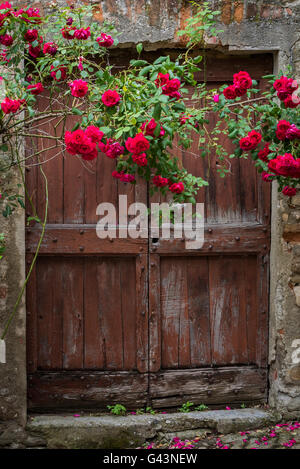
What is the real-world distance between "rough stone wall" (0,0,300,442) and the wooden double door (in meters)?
0.13

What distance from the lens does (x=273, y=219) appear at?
3.26 metres

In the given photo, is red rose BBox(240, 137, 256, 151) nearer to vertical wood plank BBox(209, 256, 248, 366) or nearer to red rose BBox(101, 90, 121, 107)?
red rose BBox(101, 90, 121, 107)

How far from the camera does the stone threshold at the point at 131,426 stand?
3104 millimetres

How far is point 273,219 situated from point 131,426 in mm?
1604

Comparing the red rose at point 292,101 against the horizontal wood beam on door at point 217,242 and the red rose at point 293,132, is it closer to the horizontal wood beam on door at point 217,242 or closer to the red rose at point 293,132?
the red rose at point 293,132

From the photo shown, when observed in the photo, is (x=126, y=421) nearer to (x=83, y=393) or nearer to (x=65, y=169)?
(x=83, y=393)

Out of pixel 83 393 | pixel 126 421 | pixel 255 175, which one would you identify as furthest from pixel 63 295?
pixel 255 175

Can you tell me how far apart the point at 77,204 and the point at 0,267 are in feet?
2.04

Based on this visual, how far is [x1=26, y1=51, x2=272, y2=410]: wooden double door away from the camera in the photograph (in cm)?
322

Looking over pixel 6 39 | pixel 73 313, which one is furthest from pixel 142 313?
pixel 6 39

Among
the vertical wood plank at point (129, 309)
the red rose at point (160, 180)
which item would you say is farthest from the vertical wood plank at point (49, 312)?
the red rose at point (160, 180)

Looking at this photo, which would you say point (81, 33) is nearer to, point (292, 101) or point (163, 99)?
point (163, 99)

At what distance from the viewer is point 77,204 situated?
322cm

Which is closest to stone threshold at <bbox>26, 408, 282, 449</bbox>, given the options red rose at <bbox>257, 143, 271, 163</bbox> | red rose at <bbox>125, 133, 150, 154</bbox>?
red rose at <bbox>257, 143, 271, 163</bbox>
